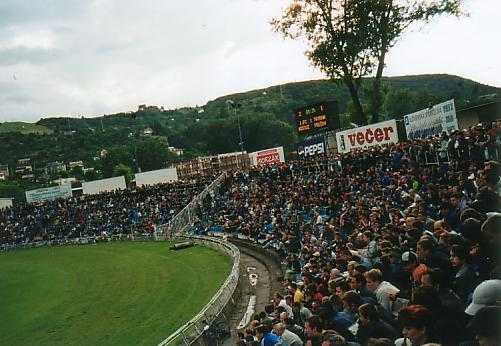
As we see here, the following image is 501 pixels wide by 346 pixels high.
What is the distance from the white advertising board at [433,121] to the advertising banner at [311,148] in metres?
8.89

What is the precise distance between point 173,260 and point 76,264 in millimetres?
8690

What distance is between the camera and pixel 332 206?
2005cm

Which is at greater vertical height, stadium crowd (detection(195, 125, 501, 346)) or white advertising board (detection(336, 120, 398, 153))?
white advertising board (detection(336, 120, 398, 153))

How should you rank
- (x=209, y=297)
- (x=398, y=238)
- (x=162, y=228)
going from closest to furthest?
(x=398, y=238)
(x=209, y=297)
(x=162, y=228)

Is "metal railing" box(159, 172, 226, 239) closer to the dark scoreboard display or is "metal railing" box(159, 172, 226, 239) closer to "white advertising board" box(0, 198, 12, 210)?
the dark scoreboard display

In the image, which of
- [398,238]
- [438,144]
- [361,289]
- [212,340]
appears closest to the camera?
[361,289]

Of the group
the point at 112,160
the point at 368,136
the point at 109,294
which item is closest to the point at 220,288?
the point at 109,294

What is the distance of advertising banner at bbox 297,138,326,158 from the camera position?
102 ft

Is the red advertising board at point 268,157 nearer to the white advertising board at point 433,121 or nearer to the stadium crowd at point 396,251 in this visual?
the stadium crowd at point 396,251

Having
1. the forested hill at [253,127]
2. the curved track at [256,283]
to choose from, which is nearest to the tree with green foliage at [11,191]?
the forested hill at [253,127]

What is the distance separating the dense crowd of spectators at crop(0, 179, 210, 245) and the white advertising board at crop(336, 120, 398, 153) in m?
19.0

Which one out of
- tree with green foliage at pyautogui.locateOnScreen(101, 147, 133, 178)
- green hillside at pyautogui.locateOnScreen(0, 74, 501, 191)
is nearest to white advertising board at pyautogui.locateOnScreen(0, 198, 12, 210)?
green hillside at pyautogui.locateOnScreen(0, 74, 501, 191)

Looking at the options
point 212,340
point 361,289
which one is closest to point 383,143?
point 212,340

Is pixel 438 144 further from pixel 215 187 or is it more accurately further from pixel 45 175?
pixel 45 175
